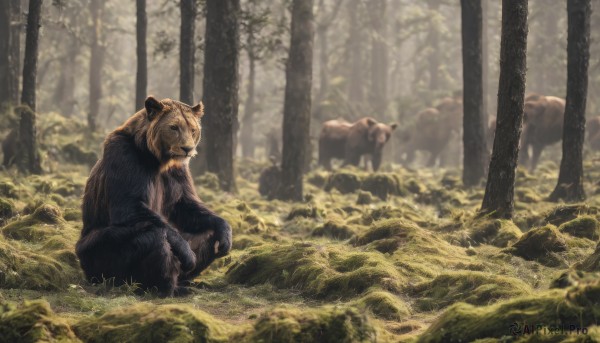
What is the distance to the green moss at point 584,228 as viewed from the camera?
12.7 meters

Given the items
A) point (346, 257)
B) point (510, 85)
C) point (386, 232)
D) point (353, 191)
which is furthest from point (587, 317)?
point (353, 191)

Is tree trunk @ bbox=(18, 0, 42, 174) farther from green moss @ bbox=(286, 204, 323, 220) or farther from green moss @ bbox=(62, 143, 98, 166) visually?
green moss @ bbox=(286, 204, 323, 220)

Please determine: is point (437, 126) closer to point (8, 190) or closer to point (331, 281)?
point (8, 190)

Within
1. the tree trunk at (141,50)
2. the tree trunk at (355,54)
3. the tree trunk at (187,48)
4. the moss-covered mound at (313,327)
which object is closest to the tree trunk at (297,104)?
the tree trunk at (187,48)

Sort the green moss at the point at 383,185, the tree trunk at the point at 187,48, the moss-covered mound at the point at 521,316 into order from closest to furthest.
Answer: the moss-covered mound at the point at 521,316 → the tree trunk at the point at 187,48 → the green moss at the point at 383,185

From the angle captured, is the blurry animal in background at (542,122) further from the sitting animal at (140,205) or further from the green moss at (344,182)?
the sitting animal at (140,205)

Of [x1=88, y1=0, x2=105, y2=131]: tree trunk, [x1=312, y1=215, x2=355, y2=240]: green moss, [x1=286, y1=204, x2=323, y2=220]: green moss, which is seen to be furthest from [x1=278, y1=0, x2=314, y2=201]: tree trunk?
[x1=88, y1=0, x2=105, y2=131]: tree trunk

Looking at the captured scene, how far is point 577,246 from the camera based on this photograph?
11633 mm

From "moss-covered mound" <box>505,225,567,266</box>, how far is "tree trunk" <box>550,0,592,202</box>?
7.44 metres

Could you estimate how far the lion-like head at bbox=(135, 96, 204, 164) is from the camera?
945 cm

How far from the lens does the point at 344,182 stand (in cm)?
2588

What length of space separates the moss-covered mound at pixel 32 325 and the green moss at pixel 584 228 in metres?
8.75

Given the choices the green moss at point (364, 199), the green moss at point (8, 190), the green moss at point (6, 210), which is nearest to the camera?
the green moss at point (6, 210)

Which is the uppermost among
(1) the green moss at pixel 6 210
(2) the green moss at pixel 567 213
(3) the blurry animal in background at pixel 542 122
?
(3) the blurry animal in background at pixel 542 122
